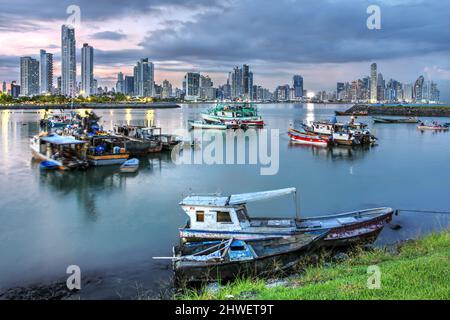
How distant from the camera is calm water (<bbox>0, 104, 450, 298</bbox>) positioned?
16.7 m

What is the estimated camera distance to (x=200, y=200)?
1742 cm

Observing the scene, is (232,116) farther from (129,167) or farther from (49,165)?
(49,165)

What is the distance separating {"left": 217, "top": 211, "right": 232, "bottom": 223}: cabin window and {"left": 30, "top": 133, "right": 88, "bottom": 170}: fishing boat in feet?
77.4

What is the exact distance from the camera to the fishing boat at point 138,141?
47219mm

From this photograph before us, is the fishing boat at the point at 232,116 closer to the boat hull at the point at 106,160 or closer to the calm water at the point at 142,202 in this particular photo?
the calm water at the point at 142,202

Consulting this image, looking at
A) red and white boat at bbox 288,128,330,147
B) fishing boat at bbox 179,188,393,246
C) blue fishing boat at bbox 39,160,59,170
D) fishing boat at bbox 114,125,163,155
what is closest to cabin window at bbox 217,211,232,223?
fishing boat at bbox 179,188,393,246

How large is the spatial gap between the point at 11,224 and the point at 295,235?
14869 millimetres

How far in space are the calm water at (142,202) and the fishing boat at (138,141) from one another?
65.8 inches

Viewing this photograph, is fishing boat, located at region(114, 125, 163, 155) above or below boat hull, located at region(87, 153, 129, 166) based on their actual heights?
above

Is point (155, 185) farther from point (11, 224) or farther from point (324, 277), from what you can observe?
point (324, 277)

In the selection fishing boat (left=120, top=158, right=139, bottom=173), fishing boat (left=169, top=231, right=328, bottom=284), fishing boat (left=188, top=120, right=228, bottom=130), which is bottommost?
fishing boat (left=169, top=231, right=328, bottom=284)

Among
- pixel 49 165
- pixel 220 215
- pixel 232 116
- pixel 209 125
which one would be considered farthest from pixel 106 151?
pixel 232 116

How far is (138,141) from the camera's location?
47.7 m

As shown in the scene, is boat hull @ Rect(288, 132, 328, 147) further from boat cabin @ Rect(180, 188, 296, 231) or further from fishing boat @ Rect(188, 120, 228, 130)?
boat cabin @ Rect(180, 188, 296, 231)
